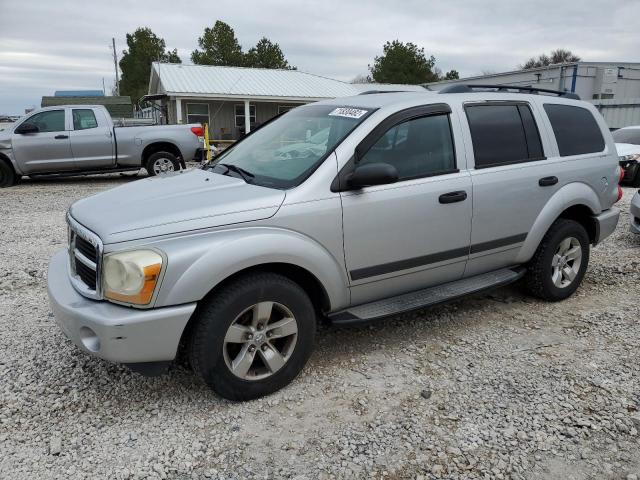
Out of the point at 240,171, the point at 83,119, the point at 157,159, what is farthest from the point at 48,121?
the point at 240,171

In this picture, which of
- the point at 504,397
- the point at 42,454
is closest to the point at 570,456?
the point at 504,397

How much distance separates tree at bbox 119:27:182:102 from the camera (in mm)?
47625

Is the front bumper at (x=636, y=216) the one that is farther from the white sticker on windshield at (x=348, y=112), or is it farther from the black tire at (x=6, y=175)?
the black tire at (x=6, y=175)

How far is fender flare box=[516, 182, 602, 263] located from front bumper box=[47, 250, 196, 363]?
2.79 metres

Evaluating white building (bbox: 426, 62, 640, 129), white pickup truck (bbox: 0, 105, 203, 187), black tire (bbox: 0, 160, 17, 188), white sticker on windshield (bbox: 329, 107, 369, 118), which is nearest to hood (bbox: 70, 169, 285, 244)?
white sticker on windshield (bbox: 329, 107, 369, 118)

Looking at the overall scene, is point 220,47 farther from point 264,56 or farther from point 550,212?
point 550,212

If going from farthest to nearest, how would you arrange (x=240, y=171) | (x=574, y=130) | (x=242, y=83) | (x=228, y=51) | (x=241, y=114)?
1. (x=228, y=51)
2. (x=241, y=114)
3. (x=242, y=83)
4. (x=574, y=130)
5. (x=240, y=171)

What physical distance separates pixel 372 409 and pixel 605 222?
10.1 feet

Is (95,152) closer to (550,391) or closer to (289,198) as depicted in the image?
(289,198)

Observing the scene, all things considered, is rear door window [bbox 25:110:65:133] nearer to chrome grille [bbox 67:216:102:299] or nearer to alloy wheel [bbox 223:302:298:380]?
chrome grille [bbox 67:216:102:299]

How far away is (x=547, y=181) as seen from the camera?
4.11 metres

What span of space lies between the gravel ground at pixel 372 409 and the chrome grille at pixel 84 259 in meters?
0.72

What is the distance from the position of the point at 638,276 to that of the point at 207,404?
466 cm

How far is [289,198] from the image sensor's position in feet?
9.82
